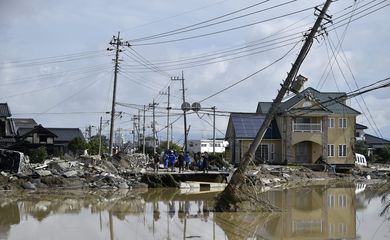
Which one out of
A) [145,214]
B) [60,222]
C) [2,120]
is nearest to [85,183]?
[145,214]

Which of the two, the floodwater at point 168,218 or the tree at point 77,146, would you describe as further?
the tree at point 77,146

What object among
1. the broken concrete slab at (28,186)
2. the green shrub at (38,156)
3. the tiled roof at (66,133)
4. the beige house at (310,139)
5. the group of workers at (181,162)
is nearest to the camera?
the broken concrete slab at (28,186)

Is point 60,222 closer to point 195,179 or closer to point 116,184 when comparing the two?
point 116,184

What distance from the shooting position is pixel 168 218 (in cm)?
2030

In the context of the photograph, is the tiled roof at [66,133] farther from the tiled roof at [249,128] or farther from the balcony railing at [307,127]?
the balcony railing at [307,127]

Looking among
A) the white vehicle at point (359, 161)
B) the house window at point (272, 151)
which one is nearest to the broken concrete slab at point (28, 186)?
the house window at point (272, 151)

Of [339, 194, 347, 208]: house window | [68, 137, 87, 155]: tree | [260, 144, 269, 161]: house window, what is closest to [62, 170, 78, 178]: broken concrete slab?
[339, 194, 347, 208]: house window

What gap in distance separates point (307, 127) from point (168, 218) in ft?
128

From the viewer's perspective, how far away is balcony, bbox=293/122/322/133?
57.1m

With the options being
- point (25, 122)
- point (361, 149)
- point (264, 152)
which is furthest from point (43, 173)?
point (361, 149)

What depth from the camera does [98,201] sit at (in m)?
25.8

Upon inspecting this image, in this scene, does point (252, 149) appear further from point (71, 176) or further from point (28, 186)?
point (71, 176)

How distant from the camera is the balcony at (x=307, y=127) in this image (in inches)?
2248

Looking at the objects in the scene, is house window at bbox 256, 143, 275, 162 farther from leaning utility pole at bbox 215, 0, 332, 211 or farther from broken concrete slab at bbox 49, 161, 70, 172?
leaning utility pole at bbox 215, 0, 332, 211
